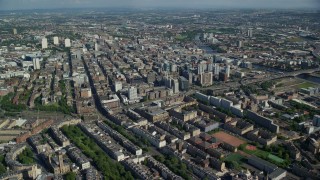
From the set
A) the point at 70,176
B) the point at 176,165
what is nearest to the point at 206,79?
the point at 176,165

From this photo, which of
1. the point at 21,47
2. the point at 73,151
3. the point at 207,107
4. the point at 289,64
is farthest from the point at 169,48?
the point at 73,151

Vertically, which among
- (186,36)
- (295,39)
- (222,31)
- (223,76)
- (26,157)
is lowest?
(26,157)

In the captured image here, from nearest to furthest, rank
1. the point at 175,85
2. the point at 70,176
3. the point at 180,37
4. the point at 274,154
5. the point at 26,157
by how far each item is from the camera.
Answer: the point at 70,176 < the point at 26,157 < the point at 274,154 < the point at 175,85 < the point at 180,37

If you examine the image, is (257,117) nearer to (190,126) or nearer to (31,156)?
(190,126)

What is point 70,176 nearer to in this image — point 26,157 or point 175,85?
point 26,157

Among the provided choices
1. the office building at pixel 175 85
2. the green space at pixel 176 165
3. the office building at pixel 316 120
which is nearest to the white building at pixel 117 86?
the office building at pixel 175 85

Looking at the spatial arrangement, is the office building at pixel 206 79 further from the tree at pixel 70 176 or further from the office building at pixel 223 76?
the tree at pixel 70 176

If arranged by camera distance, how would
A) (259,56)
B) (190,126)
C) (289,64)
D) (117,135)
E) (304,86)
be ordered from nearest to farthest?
(117,135)
(190,126)
(304,86)
(289,64)
(259,56)
